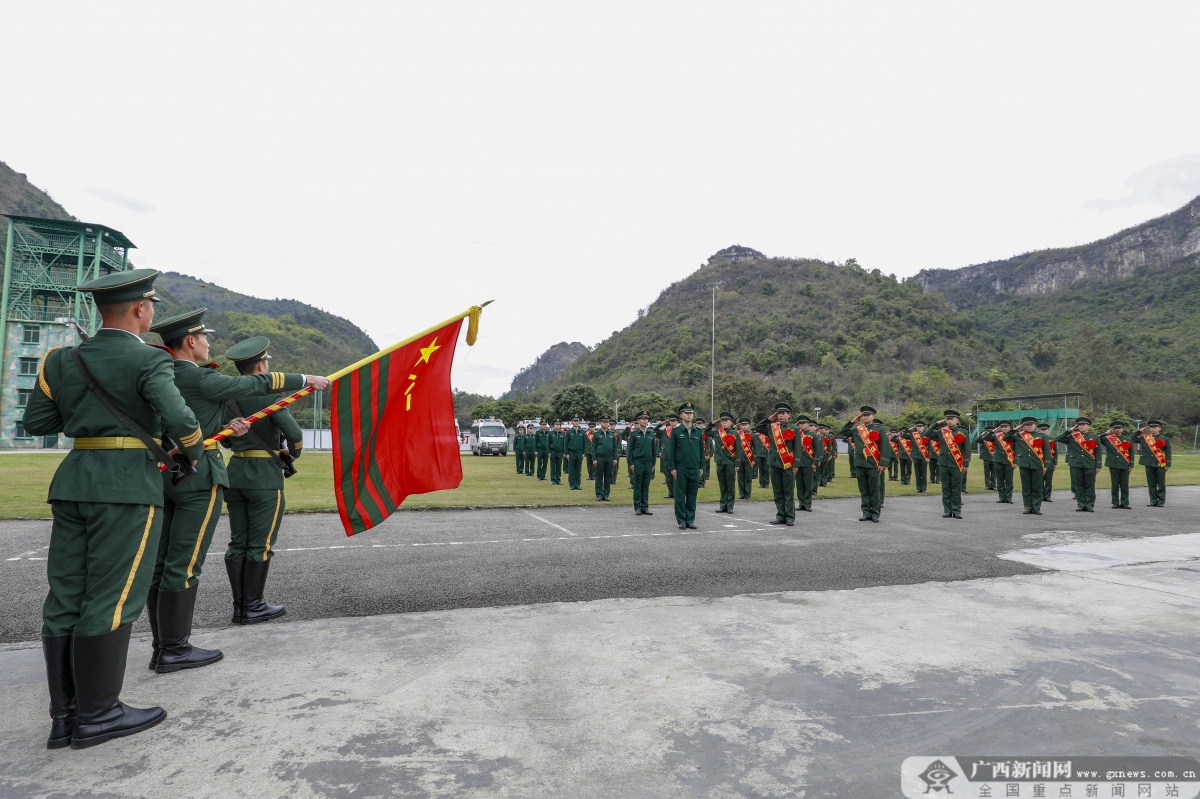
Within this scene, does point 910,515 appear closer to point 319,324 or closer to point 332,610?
point 332,610

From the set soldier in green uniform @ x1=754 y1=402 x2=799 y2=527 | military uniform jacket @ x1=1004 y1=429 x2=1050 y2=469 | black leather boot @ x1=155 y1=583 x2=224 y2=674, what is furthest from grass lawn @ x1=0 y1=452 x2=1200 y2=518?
black leather boot @ x1=155 y1=583 x2=224 y2=674

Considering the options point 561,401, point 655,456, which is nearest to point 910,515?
point 655,456

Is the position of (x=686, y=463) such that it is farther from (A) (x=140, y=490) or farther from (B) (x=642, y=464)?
(A) (x=140, y=490)

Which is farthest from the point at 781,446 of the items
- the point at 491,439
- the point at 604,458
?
the point at 491,439

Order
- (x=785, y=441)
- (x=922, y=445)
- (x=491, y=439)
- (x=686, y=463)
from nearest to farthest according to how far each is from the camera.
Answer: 1. (x=686, y=463)
2. (x=785, y=441)
3. (x=922, y=445)
4. (x=491, y=439)

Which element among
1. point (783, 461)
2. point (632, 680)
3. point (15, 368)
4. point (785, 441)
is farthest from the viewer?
point (15, 368)

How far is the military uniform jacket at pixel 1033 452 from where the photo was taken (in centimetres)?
1288

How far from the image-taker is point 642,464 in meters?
12.0

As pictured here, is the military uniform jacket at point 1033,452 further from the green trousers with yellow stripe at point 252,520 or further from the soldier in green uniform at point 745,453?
the green trousers with yellow stripe at point 252,520

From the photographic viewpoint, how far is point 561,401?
203ft

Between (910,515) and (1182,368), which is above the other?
(1182,368)

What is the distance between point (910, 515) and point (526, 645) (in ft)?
33.3

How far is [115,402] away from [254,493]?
6.02 ft

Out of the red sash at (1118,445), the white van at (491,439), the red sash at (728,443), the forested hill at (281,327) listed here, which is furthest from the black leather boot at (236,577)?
the white van at (491,439)
